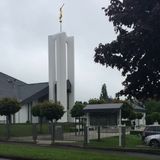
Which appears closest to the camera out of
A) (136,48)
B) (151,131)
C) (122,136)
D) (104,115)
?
(136,48)

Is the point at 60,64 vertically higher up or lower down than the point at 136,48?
higher up

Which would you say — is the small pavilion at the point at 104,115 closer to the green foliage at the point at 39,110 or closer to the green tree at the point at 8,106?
the green tree at the point at 8,106

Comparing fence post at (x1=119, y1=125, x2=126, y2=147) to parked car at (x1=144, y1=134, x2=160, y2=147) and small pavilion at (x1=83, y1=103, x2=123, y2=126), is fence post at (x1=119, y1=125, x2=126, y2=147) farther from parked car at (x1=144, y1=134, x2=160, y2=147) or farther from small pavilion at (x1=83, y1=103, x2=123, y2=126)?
small pavilion at (x1=83, y1=103, x2=123, y2=126)

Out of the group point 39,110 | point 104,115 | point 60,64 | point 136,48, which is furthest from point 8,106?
point 136,48

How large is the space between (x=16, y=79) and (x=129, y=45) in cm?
6925

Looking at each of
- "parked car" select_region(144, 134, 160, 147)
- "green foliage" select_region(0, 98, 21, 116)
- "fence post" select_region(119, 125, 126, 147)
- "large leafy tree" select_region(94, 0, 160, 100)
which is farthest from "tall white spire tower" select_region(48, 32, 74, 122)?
"large leafy tree" select_region(94, 0, 160, 100)

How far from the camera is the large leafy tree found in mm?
15914

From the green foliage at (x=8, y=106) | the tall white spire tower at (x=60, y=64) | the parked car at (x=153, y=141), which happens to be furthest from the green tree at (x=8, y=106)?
the tall white spire tower at (x=60, y=64)

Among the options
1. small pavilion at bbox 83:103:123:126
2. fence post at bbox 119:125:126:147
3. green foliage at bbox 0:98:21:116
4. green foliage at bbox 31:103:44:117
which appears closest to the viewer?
fence post at bbox 119:125:126:147

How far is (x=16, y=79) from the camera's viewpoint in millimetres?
85062

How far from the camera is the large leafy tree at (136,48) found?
Answer: 52.2ft

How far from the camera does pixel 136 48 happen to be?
1658cm

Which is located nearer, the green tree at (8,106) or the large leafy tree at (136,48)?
Answer: the large leafy tree at (136,48)

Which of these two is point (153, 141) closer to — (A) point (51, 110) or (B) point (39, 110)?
(A) point (51, 110)
